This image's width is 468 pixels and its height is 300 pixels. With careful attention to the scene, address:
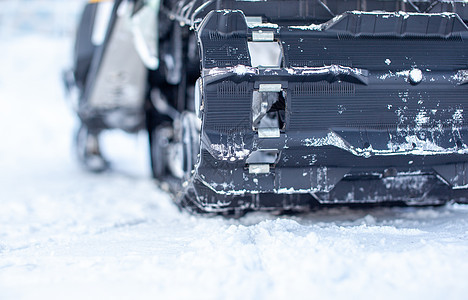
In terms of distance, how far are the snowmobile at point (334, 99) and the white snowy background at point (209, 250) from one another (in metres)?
0.22

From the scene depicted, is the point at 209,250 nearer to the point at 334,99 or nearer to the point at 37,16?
the point at 334,99

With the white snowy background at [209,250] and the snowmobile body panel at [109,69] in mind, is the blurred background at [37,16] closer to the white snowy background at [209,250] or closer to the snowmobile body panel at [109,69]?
the snowmobile body panel at [109,69]

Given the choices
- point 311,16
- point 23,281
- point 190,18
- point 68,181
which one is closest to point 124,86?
point 68,181

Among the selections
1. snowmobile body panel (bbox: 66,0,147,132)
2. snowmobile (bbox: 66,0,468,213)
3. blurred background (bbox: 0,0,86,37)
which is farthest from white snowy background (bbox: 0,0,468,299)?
blurred background (bbox: 0,0,86,37)

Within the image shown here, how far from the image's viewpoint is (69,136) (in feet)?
28.4

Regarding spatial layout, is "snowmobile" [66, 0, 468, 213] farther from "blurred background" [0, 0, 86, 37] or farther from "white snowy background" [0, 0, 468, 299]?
"blurred background" [0, 0, 86, 37]

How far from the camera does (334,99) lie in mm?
2086

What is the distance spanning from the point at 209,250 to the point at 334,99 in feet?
2.73

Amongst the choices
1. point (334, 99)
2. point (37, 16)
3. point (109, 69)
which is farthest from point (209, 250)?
point (37, 16)

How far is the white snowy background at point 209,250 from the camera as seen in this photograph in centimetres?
158

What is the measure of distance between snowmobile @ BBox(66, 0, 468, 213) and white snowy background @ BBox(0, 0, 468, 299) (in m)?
0.22

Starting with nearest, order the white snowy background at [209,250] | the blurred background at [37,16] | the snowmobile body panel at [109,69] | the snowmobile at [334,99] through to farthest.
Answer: the white snowy background at [209,250] → the snowmobile at [334,99] → the snowmobile body panel at [109,69] → the blurred background at [37,16]

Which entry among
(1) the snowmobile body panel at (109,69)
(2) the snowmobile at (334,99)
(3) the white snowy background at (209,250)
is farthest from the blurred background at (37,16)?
(2) the snowmobile at (334,99)

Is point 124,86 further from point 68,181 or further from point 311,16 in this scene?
point 311,16
